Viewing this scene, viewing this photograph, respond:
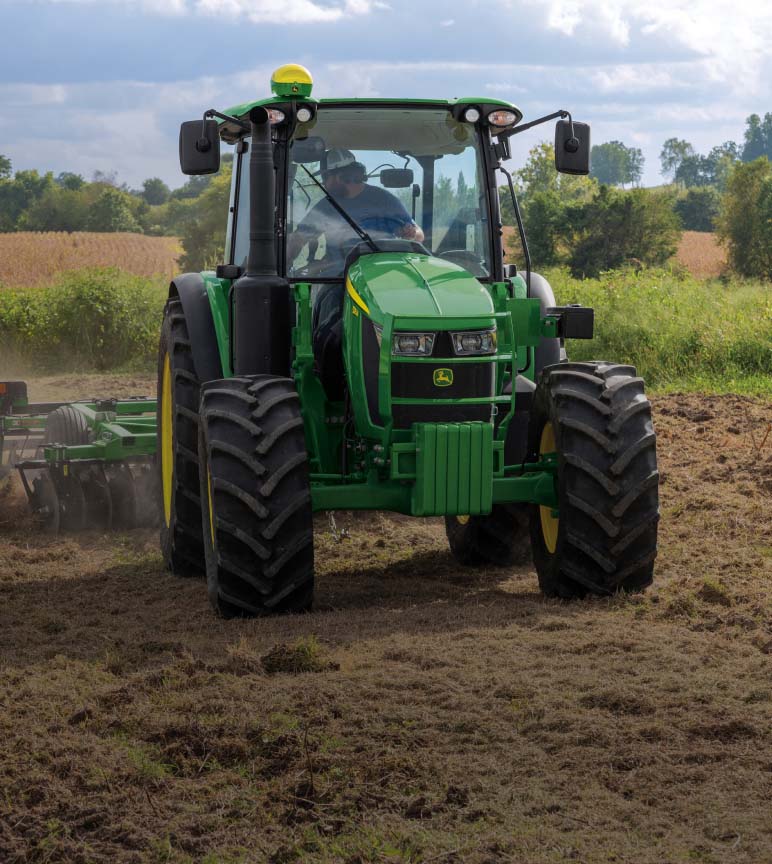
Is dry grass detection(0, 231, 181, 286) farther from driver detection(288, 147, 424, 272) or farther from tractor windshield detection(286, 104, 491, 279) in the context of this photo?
driver detection(288, 147, 424, 272)

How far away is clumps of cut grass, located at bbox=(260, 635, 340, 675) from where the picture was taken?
506 centimetres

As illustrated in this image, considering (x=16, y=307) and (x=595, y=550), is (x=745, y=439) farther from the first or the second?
(x=16, y=307)

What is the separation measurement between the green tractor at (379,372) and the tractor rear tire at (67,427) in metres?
2.63

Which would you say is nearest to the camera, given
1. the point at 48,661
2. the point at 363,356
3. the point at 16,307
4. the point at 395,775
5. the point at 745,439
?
the point at 395,775

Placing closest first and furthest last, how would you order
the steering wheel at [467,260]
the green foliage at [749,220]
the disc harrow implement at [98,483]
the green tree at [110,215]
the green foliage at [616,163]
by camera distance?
the steering wheel at [467,260]
the disc harrow implement at [98,483]
the green foliage at [749,220]
the green tree at [110,215]
the green foliage at [616,163]

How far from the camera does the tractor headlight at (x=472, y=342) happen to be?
587 centimetres

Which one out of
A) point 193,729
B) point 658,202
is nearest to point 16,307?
point 193,729

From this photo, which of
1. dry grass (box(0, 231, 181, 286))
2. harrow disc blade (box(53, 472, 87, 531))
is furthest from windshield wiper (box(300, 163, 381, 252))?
dry grass (box(0, 231, 181, 286))

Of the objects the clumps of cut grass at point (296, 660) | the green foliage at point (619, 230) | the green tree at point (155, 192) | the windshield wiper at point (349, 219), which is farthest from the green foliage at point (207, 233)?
the green tree at point (155, 192)

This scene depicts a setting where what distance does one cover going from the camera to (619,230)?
131 ft

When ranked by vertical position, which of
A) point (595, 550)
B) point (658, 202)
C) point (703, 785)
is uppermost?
point (658, 202)

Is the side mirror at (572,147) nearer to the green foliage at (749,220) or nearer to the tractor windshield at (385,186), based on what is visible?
the tractor windshield at (385,186)

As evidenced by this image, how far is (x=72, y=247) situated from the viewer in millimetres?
53375

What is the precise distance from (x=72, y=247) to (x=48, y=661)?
50.3m
